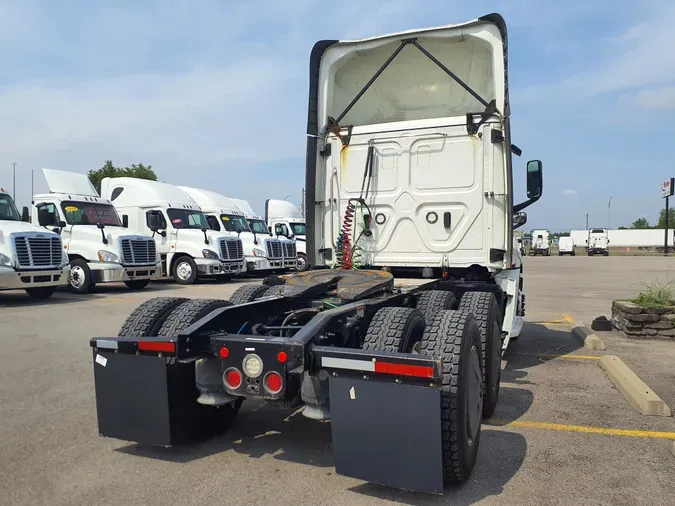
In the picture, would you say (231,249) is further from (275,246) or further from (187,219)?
(275,246)

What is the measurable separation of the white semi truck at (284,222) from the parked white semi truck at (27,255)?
12558 mm

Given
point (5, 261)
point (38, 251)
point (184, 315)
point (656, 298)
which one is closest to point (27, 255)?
point (38, 251)

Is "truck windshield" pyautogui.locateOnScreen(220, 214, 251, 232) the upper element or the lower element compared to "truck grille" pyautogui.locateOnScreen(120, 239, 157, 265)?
upper

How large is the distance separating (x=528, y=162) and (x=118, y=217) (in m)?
13.2

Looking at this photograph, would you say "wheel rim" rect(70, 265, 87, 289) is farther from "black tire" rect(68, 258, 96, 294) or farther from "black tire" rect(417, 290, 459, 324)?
"black tire" rect(417, 290, 459, 324)

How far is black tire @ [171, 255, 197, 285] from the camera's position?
1792 cm

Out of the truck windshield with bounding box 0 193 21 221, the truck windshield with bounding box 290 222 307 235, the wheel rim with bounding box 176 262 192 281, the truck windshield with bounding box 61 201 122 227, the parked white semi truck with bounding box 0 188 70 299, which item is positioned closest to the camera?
the parked white semi truck with bounding box 0 188 70 299

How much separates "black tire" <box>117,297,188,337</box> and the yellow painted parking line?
105 inches

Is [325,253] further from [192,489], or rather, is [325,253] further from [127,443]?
[192,489]

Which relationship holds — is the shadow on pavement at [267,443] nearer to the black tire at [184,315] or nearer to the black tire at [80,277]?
the black tire at [184,315]

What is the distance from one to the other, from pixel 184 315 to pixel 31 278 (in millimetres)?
10253

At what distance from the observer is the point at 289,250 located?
23.0m

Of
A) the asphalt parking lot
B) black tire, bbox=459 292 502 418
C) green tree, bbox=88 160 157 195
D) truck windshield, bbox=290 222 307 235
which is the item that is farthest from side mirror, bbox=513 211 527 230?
green tree, bbox=88 160 157 195

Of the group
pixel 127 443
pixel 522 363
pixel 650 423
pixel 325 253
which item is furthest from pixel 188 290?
pixel 650 423
